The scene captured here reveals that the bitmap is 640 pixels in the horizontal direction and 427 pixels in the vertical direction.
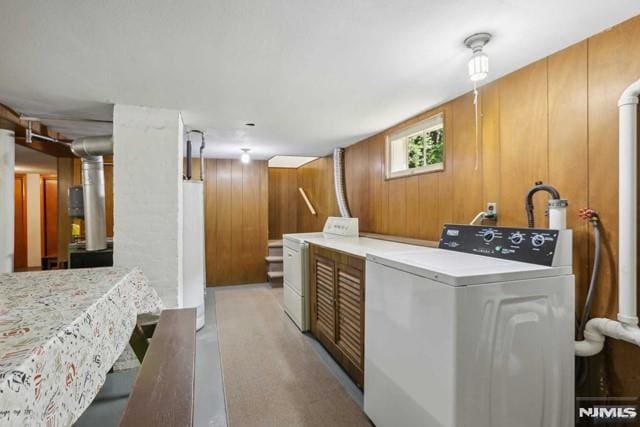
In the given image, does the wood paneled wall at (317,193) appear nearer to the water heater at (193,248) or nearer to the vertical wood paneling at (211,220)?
the vertical wood paneling at (211,220)

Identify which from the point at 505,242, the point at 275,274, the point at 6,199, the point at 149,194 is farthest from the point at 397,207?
the point at 6,199

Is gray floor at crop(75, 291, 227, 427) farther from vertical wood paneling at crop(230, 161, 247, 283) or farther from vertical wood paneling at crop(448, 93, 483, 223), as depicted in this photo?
vertical wood paneling at crop(230, 161, 247, 283)

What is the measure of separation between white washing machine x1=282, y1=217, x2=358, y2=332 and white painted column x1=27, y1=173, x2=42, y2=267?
19.3 ft

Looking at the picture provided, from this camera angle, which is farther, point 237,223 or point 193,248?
point 237,223

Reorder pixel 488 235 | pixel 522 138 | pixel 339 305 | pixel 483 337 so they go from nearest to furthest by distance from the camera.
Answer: pixel 483 337 < pixel 488 235 < pixel 522 138 < pixel 339 305

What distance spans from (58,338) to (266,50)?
1.53 metres

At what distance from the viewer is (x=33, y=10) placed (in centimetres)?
133

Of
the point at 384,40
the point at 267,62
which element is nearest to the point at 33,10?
the point at 267,62

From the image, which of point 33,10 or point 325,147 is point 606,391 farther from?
point 325,147

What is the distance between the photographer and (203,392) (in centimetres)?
220

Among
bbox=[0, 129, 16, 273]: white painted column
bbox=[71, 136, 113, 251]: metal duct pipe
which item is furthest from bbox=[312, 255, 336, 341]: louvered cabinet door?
bbox=[0, 129, 16, 273]: white painted column

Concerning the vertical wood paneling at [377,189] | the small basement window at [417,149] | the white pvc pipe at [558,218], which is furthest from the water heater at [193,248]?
the white pvc pipe at [558,218]

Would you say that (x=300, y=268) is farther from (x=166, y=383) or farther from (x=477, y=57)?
(x=477, y=57)

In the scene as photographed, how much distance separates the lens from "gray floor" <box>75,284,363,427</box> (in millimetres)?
1952
